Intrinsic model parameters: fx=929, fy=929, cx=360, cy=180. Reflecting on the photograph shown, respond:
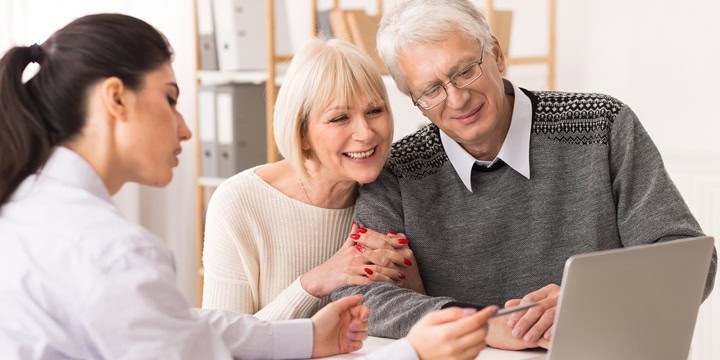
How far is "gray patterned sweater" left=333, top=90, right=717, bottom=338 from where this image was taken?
1.94 meters

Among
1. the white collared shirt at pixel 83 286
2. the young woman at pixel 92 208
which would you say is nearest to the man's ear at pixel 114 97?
the young woman at pixel 92 208

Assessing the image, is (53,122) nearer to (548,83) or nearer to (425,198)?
(425,198)

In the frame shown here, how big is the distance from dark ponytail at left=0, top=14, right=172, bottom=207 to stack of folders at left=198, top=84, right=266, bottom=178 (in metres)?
2.49

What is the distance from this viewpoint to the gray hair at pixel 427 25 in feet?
6.32

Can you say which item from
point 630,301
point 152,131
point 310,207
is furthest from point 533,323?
point 152,131

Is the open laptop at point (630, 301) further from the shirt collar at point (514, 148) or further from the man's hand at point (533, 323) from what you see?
the shirt collar at point (514, 148)

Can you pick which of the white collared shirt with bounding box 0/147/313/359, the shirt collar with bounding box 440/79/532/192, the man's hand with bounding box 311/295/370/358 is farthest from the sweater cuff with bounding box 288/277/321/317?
the white collared shirt with bounding box 0/147/313/359

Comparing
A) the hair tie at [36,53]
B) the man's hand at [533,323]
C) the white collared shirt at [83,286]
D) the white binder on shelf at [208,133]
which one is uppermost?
the hair tie at [36,53]

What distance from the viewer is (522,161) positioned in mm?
2000

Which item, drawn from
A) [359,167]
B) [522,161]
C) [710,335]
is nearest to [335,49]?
[359,167]

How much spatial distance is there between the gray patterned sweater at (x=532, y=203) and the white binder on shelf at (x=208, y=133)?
1920mm

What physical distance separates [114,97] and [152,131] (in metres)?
0.07

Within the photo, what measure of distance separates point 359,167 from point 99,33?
795 mm

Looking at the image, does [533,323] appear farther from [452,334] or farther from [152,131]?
[152,131]
